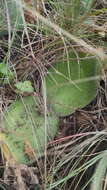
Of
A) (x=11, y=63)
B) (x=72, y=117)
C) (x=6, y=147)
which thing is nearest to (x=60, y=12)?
(x=11, y=63)

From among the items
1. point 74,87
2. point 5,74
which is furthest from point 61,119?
point 5,74

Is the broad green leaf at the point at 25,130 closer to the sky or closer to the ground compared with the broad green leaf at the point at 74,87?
closer to the ground

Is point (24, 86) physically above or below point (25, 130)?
above

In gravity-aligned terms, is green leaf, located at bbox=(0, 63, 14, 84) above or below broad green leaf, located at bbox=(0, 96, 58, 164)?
above

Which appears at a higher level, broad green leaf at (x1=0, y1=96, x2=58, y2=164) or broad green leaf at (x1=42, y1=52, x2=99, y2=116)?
broad green leaf at (x1=42, y1=52, x2=99, y2=116)

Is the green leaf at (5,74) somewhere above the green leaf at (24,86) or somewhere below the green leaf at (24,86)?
above

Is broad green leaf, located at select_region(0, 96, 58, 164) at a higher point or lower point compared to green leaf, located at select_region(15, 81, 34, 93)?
lower

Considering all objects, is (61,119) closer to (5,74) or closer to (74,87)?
(74,87)

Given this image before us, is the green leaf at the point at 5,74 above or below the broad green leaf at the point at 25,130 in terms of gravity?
above
